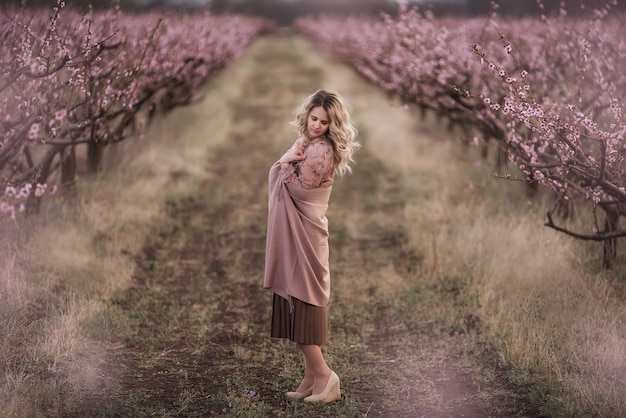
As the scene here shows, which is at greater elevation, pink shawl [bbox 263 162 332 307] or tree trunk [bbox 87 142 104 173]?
tree trunk [bbox 87 142 104 173]

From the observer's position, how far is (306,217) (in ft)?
14.4

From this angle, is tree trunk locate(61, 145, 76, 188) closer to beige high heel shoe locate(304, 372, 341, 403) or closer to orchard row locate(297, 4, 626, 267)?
orchard row locate(297, 4, 626, 267)

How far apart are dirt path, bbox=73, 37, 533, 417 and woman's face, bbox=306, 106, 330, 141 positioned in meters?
1.44

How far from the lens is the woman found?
172 inches

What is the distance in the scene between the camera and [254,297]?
6.88m

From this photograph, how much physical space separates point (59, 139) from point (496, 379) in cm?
465

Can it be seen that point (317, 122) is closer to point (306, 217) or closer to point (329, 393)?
point (306, 217)

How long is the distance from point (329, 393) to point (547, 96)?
467 cm

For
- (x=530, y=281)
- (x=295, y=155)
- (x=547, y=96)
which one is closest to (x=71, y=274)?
(x=295, y=155)

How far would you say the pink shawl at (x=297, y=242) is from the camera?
4.38 m

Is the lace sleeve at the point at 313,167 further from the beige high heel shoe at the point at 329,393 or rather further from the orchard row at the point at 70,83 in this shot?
the orchard row at the point at 70,83

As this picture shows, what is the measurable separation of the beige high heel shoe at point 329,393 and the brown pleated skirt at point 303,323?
0.27m

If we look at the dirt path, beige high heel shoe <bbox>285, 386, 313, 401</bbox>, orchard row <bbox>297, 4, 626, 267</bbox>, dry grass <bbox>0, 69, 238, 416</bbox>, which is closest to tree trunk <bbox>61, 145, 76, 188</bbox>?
dry grass <bbox>0, 69, 238, 416</bbox>

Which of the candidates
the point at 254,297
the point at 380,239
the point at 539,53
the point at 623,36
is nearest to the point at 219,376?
the point at 254,297
